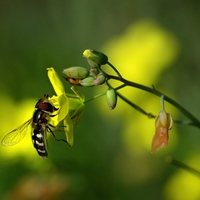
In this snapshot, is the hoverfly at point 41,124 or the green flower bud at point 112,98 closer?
the green flower bud at point 112,98

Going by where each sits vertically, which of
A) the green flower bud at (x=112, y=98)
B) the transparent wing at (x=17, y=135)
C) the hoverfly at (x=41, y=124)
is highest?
the green flower bud at (x=112, y=98)

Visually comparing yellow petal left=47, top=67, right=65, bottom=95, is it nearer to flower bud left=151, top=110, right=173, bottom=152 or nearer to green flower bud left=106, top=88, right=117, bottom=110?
green flower bud left=106, top=88, right=117, bottom=110

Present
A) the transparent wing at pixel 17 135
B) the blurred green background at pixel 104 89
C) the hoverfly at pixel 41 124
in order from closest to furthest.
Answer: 1. the hoverfly at pixel 41 124
2. the transparent wing at pixel 17 135
3. the blurred green background at pixel 104 89

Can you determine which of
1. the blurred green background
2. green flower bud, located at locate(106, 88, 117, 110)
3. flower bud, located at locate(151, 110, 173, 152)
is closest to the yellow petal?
green flower bud, located at locate(106, 88, 117, 110)

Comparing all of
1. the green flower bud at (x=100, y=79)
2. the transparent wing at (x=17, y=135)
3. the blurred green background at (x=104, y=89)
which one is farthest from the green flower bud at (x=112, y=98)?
the blurred green background at (x=104, y=89)

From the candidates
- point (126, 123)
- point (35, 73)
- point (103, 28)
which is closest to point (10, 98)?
point (35, 73)

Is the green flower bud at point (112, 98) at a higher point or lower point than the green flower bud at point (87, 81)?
lower

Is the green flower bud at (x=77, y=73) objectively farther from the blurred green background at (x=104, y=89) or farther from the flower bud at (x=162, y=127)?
the blurred green background at (x=104, y=89)

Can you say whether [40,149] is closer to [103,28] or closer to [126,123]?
[126,123]
